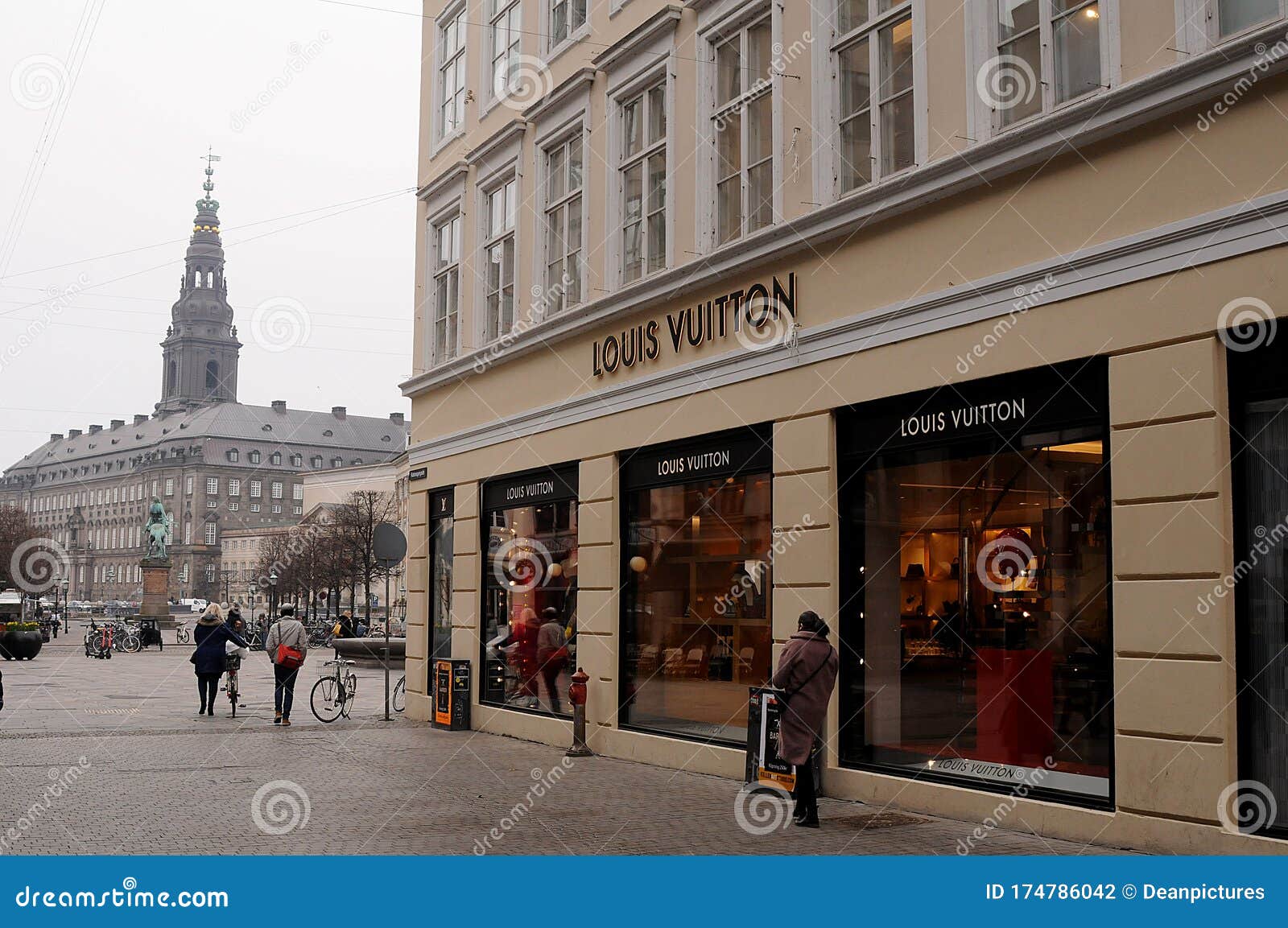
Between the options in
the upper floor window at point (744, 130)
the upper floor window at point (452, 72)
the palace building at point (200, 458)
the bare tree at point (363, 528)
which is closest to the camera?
the upper floor window at point (744, 130)

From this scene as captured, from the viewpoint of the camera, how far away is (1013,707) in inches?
467

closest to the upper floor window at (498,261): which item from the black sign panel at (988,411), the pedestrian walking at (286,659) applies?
the pedestrian walking at (286,659)

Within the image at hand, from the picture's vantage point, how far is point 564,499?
19.1 meters

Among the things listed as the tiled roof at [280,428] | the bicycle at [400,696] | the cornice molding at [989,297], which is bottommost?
the bicycle at [400,696]

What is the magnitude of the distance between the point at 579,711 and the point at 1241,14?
36.0 feet

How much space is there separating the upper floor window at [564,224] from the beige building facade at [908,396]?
2.7 inches

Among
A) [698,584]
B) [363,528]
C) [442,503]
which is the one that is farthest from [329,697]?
[363,528]

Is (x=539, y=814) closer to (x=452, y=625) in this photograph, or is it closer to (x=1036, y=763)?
(x=1036, y=763)

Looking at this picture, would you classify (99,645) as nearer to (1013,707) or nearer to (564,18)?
(564,18)

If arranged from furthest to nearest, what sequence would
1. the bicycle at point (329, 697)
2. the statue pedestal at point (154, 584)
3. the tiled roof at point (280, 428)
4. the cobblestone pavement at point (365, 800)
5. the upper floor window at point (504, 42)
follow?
the tiled roof at point (280, 428), the statue pedestal at point (154, 584), the bicycle at point (329, 697), the upper floor window at point (504, 42), the cobblestone pavement at point (365, 800)

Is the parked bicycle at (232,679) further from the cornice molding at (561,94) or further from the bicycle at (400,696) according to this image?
the cornice molding at (561,94)

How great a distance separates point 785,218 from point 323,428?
557 ft

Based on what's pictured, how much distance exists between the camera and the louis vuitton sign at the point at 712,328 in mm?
14578

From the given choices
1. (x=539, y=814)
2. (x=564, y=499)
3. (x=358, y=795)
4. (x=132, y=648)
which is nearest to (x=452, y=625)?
(x=564, y=499)
